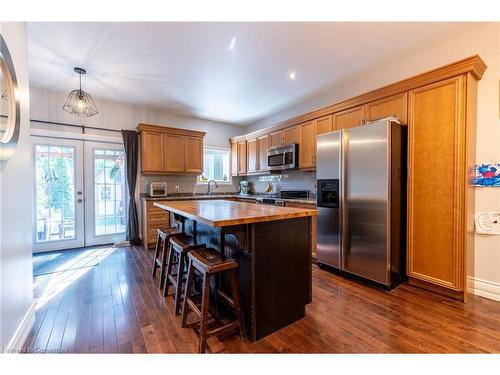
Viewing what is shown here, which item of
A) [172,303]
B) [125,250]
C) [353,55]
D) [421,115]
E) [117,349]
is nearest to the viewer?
[117,349]

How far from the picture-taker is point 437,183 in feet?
7.46

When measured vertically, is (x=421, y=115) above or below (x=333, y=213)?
above

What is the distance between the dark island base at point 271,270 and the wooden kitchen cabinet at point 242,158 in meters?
3.52

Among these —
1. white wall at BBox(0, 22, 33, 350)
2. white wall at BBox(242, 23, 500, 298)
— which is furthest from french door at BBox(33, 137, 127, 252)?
white wall at BBox(242, 23, 500, 298)

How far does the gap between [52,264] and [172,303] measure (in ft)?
7.64

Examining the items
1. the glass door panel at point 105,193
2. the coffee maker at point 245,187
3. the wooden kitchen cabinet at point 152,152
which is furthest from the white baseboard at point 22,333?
the coffee maker at point 245,187

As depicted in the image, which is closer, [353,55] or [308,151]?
[353,55]

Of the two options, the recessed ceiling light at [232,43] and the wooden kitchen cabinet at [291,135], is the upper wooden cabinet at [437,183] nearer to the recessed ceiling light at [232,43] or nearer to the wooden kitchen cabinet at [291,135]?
the wooden kitchen cabinet at [291,135]

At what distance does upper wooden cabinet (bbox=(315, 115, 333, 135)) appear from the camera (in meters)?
3.33

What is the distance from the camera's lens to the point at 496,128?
2213 millimetres

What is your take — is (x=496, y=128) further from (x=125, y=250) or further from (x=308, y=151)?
(x=125, y=250)

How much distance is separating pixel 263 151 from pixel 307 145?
1.23m

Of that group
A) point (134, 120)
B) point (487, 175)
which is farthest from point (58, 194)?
point (487, 175)

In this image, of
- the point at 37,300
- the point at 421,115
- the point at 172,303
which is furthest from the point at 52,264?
the point at 421,115
